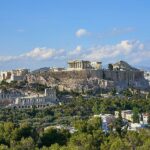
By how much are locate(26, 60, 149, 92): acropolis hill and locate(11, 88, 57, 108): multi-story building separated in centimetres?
1014

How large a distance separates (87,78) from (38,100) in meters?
23.3

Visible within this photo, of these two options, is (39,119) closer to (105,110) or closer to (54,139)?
(105,110)

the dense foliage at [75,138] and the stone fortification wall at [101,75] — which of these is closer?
the dense foliage at [75,138]

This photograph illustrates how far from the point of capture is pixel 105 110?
2461 inches

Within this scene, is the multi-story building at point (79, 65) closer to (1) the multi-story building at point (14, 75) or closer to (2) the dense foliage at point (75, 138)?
(1) the multi-story building at point (14, 75)

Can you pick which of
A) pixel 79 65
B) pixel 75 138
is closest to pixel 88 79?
pixel 79 65

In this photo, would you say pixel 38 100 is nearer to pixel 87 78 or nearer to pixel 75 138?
pixel 87 78

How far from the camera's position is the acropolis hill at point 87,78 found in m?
88.2

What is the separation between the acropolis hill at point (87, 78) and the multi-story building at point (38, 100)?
33.3 ft

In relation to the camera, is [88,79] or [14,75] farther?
[88,79]

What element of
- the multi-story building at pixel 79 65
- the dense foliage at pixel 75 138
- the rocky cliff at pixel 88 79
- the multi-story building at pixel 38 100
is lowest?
the dense foliage at pixel 75 138

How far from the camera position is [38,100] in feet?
234

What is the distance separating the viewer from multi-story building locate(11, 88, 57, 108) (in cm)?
6891

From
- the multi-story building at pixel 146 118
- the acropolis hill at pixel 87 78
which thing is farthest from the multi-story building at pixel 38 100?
the multi-story building at pixel 146 118
